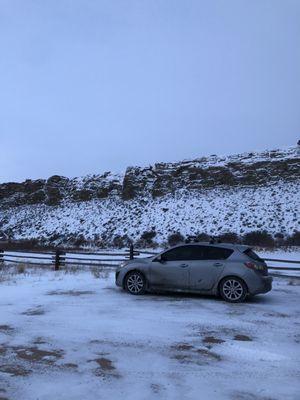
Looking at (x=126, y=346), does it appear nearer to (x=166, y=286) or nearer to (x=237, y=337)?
(x=237, y=337)

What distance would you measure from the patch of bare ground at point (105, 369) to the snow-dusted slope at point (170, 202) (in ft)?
82.0

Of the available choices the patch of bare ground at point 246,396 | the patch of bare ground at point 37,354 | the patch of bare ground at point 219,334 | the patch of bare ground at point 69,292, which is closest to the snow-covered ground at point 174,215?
the patch of bare ground at point 69,292

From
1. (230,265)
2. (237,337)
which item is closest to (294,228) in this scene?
(230,265)

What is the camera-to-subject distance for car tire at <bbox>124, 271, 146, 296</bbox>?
12778 mm

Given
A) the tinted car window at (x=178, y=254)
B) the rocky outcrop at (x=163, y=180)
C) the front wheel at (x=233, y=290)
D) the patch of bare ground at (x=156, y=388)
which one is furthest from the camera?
the rocky outcrop at (x=163, y=180)

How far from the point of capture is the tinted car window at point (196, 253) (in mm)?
12330

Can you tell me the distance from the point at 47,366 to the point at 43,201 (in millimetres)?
41291

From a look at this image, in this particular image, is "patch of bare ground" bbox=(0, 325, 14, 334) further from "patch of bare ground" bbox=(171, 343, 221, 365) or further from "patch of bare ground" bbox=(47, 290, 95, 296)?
"patch of bare ground" bbox=(47, 290, 95, 296)

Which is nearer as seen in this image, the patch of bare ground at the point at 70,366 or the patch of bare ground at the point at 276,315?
the patch of bare ground at the point at 70,366

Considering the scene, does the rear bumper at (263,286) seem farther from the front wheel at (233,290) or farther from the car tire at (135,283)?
the car tire at (135,283)

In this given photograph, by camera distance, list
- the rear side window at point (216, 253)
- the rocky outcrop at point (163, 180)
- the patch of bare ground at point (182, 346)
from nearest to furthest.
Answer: the patch of bare ground at point (182, 346)
the rear side window at point (216, 253)
the rocky outcrop at point (163, 180)

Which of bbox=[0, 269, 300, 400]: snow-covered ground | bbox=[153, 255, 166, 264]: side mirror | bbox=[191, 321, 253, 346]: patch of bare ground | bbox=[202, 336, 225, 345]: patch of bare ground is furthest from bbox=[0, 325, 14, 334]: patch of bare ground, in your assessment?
bbox=[153, 255, 166, 264]: side mirror

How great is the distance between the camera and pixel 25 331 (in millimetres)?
8438

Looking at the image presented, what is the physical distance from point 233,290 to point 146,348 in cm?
483
